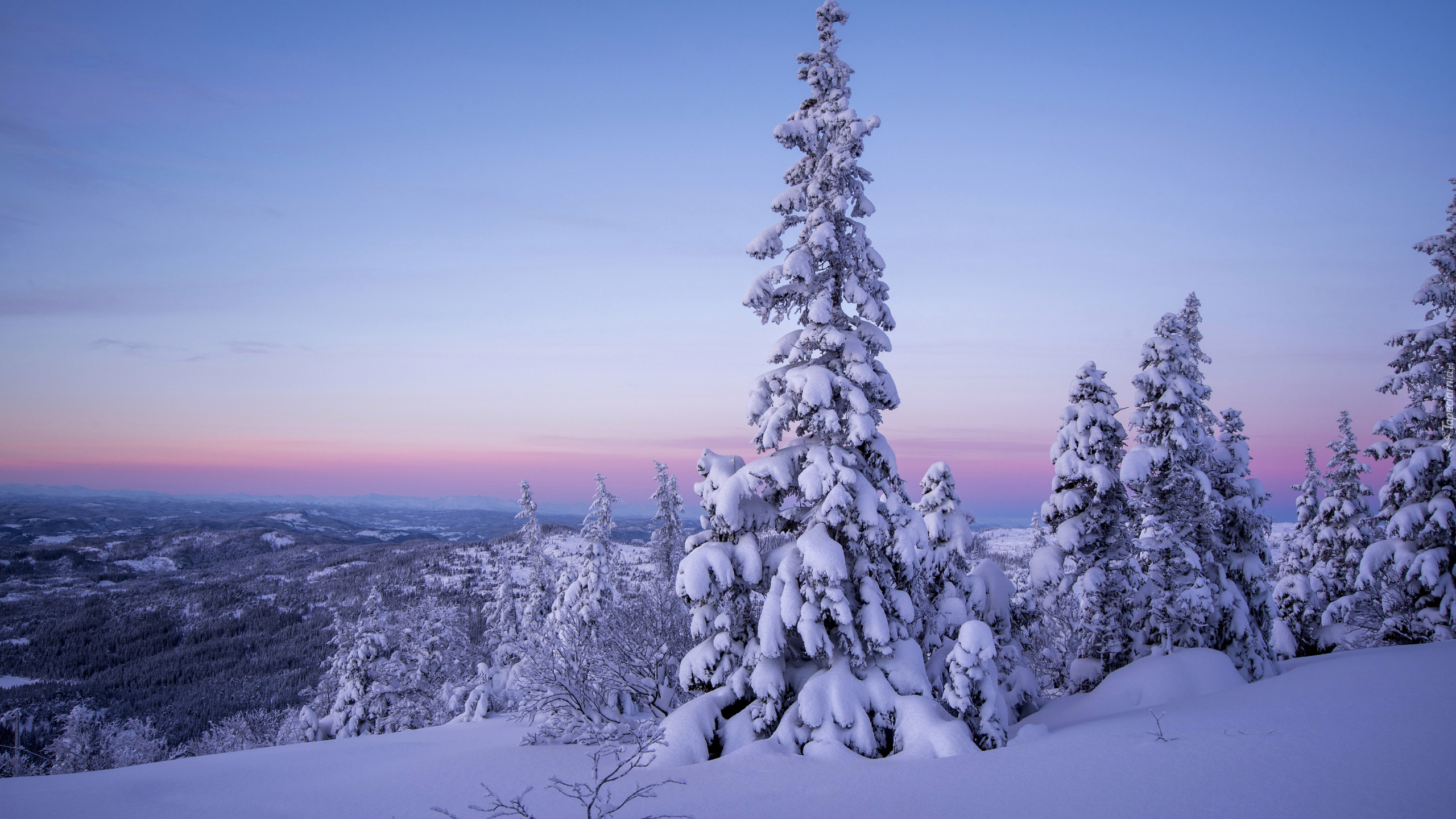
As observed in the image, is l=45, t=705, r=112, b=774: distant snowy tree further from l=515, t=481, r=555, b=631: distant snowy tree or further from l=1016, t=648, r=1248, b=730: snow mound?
l=1016, t=648, r=1248, b=730: snow mound

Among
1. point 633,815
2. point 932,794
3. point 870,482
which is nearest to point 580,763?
point 633,815

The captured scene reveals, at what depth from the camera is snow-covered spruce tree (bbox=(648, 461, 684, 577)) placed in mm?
35469

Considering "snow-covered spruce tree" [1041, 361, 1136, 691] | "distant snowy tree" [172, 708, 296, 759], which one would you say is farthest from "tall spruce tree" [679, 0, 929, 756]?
"distant snowy tree" [172, 708, 296, 759]

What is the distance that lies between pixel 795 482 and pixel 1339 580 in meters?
29.4

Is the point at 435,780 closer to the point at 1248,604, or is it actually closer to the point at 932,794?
the point at 932,794

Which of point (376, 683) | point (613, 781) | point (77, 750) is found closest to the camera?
point (613, 781)

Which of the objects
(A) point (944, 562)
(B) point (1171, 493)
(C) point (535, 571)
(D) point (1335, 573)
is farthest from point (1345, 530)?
(C) point (535, 571)

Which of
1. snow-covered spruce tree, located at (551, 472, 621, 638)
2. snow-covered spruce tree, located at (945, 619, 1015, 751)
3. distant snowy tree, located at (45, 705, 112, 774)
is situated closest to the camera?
snow-covered spruce tree, located at (945, 619, 1015, 751)

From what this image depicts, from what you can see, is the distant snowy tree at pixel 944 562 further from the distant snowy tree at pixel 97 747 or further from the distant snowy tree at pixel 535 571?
the distant snowy tree at pixel 97 747

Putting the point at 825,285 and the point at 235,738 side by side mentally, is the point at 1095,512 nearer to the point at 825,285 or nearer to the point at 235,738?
the point at 825,285

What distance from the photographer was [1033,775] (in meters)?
8.09

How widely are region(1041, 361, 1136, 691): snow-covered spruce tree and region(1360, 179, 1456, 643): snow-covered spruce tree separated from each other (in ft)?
25.3

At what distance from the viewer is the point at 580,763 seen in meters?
10.5

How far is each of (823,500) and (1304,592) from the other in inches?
1148
